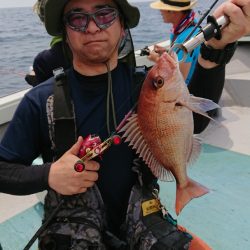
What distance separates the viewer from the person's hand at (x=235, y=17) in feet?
4.70

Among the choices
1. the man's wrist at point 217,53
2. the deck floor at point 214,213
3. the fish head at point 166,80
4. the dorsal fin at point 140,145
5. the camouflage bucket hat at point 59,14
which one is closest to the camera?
A: the fish head at point 166,80

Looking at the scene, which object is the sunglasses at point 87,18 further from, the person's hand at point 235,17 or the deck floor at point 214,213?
the deck floor at point 214,213

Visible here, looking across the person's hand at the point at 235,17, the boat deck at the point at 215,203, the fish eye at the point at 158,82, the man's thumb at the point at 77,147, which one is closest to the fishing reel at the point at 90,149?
the man's thumb at the point at 77,147

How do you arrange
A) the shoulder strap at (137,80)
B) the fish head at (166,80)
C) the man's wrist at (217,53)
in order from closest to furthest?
the fish head at (166,80)
the man's wrist at (217,53)
the shoulder strap at (137,80)

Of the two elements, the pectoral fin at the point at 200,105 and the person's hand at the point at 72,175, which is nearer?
the pectoral fin at the point at 200,105

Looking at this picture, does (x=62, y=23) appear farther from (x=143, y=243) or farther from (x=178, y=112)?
(x=143, y=243)

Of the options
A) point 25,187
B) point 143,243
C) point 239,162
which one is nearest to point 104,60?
point 25,187

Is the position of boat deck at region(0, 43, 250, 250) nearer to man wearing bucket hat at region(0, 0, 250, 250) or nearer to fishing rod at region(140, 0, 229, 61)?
man wearing bucket hat at region(0, 0, 250, 250)

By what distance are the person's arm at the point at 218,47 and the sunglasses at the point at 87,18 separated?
465mm

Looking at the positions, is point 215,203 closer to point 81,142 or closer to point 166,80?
point 81,142

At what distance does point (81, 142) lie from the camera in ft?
5.14

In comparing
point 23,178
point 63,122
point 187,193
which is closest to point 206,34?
point 187,193

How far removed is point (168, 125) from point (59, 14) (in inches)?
32.3

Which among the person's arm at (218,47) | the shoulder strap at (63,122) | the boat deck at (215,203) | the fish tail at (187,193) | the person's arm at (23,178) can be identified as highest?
the person's arm at (218,47)
